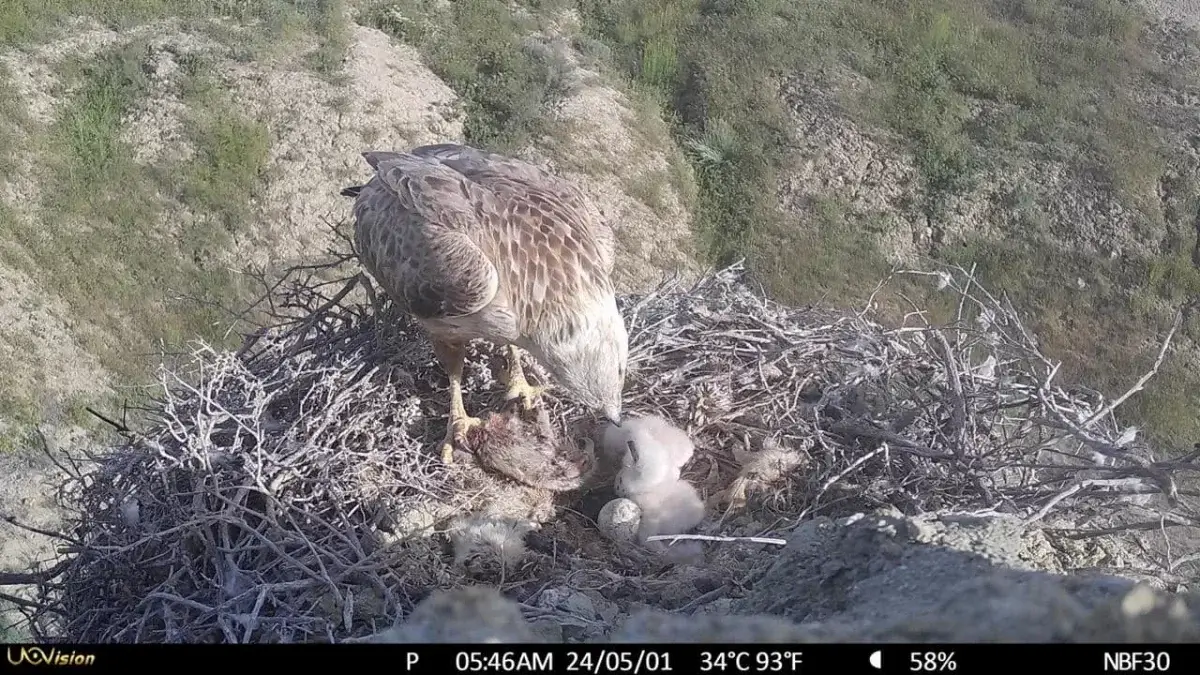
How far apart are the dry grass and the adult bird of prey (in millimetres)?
401

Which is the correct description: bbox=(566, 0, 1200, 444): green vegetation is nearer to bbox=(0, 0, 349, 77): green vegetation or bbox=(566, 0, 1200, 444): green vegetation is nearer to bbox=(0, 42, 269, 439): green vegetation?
bbox=(0, 0, 349, 77): green vegetation

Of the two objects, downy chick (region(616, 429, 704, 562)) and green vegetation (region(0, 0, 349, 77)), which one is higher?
downy chick (region(616, 429, 704, 562))

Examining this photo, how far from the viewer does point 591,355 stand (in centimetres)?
416

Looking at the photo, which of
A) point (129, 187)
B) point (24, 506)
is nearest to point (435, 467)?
point (24, 506)

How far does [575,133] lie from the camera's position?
14070mm

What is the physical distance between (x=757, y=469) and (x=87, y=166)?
40.1 feet
